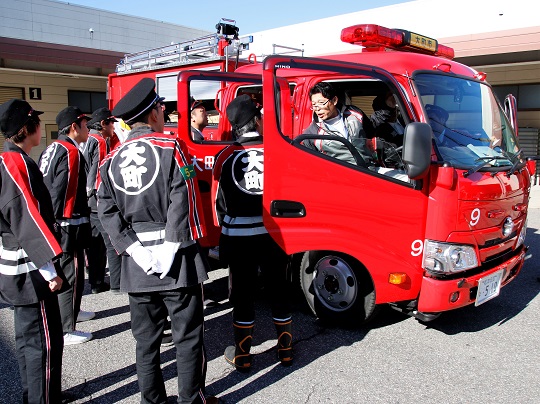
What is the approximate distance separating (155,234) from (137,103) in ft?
2.46

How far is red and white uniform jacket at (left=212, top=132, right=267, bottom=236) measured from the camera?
3.43m

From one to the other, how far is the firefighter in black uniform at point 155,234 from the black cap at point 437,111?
6.63 feet

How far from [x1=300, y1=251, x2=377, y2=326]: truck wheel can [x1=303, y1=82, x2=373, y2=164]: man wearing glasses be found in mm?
888

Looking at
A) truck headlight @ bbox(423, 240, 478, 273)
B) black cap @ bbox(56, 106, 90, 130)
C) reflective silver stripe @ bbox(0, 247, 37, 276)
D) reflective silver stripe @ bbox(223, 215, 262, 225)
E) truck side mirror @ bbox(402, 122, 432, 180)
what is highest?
black cap @ bbox(56, 106, 90, 130)

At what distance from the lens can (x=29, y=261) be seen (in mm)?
2719

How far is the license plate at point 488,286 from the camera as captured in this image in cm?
361

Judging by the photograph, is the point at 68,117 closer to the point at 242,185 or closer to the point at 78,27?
the point at 242,185

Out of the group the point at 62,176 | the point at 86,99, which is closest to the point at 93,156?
the point at 62,176

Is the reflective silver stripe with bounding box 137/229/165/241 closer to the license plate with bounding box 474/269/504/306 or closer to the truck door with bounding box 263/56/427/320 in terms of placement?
the truck door with bounding box 263/56/427/320

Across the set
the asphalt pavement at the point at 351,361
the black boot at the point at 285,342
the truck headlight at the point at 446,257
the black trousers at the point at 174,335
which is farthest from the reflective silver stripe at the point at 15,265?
the truck headlight at the point at 446,257

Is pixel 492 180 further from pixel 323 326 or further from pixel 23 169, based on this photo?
pixel 23 169

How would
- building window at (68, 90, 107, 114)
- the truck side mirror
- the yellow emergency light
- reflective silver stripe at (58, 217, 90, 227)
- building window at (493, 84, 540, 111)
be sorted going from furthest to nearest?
building window at (68, 90, 107, 114) → building window at (493, 84, 540, 111) → reflective silver stripe at (58, 217, 90, 227) → the yellow emergency light → the truck side mirror

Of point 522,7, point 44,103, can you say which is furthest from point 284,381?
point 44,103

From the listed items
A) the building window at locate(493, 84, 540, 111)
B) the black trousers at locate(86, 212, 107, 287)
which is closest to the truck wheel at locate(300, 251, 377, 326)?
the black trousers at locate(86, 212, 107, 287)
